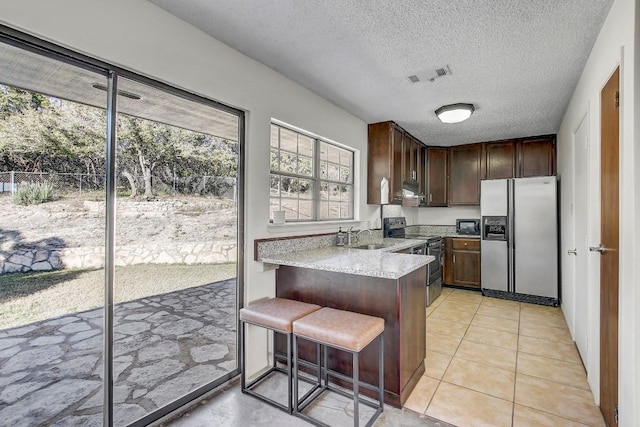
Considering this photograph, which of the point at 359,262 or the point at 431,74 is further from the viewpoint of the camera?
the point at 431,74

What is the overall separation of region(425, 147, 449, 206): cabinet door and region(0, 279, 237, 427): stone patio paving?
396 cm

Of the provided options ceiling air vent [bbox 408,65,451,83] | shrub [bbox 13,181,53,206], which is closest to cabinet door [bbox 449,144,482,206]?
ceiling air vent [bbox 408,65,451,83]

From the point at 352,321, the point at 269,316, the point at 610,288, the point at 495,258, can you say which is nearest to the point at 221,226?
the point at 269,316

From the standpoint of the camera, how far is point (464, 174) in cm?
526

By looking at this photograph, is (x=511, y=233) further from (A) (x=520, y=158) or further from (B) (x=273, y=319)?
(B) (x=273, y=319)

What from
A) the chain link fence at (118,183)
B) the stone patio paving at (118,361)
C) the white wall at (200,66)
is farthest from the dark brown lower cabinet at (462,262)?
the chain link fence at (118,183)

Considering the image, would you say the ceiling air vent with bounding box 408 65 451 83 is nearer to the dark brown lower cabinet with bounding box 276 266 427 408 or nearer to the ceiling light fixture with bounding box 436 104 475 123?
the ceiling light fixture with bounding box 436 104 475 123

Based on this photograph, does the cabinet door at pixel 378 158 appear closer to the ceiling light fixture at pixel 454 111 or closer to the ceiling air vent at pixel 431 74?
the ceiling light fixture at pixel 454 111

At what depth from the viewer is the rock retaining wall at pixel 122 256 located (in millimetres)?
1866

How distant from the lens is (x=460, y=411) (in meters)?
1.98

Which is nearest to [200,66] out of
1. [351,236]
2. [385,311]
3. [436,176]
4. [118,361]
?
[385,311]

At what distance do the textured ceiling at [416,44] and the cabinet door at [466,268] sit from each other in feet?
8.07

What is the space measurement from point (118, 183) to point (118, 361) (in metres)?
1.55

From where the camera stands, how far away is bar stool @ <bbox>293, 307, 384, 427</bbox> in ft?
5.54
